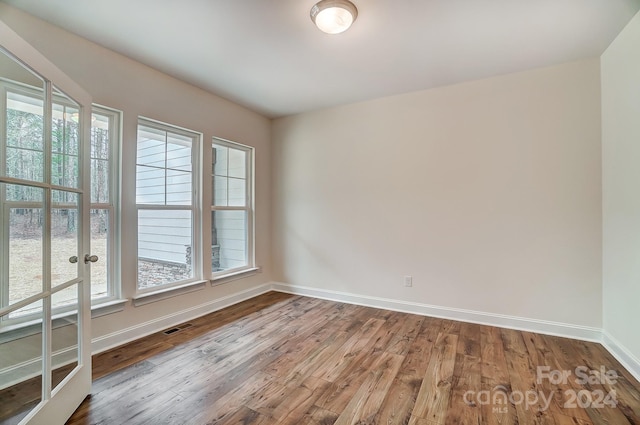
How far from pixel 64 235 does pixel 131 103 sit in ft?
5.07

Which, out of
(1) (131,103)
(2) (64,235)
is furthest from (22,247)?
(1) (131,103)

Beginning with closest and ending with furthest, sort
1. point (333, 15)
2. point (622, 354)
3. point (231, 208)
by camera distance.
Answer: point (333, 15), point (622, 354), point (231, 208)

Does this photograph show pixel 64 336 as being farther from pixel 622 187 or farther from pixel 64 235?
pixel 622 187

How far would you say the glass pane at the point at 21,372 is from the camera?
129cm

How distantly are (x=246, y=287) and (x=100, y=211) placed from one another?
2003 millimetres

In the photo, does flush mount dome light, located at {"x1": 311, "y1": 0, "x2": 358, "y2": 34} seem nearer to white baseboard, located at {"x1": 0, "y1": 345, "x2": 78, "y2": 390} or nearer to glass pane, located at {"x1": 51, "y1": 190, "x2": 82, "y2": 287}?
glass pane, located at {"x1": 51, "y1": 190, "x2": 82, "y2": 287}

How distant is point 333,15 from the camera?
193cm

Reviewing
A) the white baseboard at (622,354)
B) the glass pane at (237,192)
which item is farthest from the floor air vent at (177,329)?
the white baseboard at (622,354)

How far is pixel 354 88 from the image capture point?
10.7 ft

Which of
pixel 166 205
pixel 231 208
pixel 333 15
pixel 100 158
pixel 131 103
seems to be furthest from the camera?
pixel 231 208

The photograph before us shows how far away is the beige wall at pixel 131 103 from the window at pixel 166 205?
0.13 metres

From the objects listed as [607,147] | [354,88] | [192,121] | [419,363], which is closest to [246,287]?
[192,121]

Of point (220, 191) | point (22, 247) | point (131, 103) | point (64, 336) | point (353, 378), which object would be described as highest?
point (131, 103)

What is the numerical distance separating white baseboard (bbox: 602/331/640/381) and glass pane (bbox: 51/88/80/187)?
4.01 meters
